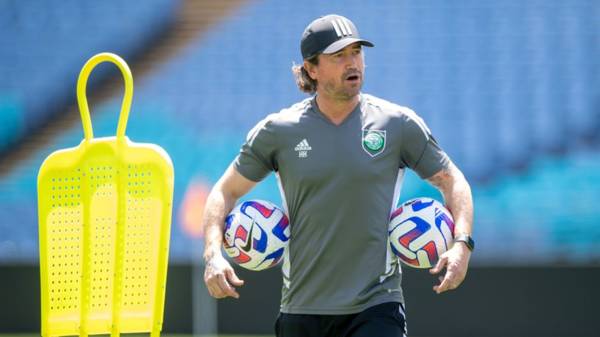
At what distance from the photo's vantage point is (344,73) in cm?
419

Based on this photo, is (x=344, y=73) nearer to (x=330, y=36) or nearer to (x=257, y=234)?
(x=330, y=36)

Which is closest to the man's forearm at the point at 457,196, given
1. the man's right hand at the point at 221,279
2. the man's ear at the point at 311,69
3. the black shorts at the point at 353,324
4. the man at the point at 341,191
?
the man at the point at 341,191

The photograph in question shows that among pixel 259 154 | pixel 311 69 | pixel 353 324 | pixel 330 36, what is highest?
pixel 330 36

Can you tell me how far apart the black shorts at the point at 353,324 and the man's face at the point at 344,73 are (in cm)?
84

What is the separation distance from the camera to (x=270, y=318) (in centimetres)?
903

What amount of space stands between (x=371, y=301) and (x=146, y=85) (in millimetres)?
6268

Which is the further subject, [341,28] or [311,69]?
[311,69]

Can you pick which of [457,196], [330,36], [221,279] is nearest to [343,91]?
[330,36]

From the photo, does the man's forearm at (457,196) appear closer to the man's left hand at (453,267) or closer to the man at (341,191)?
the man at (341,191)

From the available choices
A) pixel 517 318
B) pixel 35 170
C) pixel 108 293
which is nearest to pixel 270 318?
pixel 517 318

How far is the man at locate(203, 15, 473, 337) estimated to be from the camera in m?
4.09

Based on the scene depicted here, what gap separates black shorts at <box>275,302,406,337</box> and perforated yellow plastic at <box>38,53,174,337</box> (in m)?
0.56

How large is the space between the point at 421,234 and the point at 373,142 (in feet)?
1.33

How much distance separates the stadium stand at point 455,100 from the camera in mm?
8992
